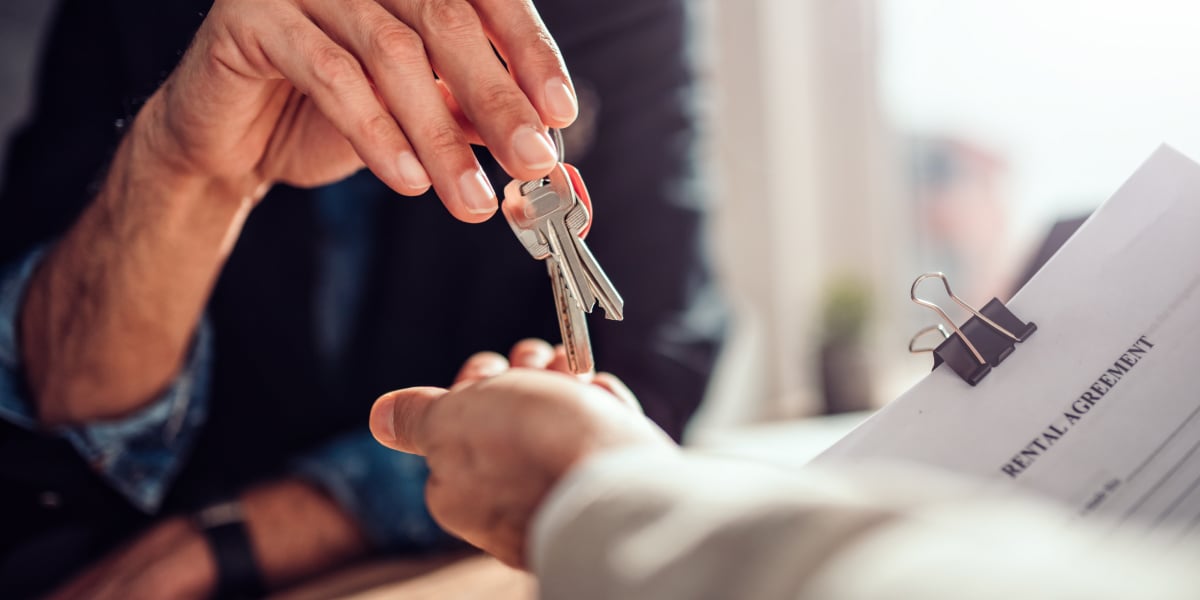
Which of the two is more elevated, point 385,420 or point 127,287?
point 385,420

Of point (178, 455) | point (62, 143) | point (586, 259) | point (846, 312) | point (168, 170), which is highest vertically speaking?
point (586, 259)

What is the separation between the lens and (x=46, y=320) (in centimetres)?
64

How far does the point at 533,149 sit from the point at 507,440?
13 cm

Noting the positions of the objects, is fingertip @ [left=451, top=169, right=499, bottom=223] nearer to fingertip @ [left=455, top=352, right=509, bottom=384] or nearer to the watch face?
fingertip @ [left=455, top=352, right=509, bottom=384]

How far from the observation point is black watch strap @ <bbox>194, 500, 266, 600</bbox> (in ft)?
1.91

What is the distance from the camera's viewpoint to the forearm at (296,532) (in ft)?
1.97

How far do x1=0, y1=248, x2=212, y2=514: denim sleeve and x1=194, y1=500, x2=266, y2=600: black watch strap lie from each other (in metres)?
0.08

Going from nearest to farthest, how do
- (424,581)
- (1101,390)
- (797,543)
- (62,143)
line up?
(797,543), (1101,390), (424,581), (62,143)

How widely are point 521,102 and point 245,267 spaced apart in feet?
1.86

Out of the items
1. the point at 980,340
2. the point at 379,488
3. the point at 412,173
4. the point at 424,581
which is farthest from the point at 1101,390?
the point at 379,488

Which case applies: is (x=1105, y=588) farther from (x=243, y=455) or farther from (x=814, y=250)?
(x=814, y=250)

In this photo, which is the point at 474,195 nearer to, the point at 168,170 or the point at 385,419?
the point at 385,419

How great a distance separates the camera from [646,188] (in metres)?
0.86

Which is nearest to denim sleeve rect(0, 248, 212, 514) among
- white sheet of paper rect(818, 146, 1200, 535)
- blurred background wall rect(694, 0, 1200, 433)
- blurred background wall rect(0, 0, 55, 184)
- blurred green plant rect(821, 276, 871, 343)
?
blurred background wall rect(0, 0, 55, 184)
